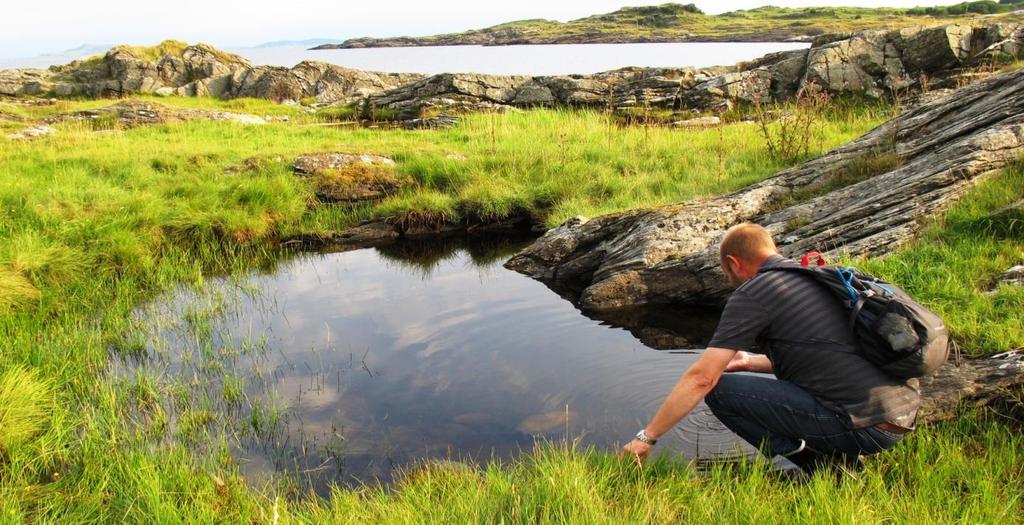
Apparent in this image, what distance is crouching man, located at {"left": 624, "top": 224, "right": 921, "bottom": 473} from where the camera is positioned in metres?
4.15

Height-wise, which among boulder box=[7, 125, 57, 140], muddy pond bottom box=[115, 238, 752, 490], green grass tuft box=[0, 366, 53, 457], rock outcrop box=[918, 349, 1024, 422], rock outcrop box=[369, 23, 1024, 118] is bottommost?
muddy pond bottom box=[115, 238, 752, 490]

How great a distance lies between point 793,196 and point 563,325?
404cm

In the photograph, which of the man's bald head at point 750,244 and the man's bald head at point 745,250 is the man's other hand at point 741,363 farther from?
the man's bald head at point 750,244

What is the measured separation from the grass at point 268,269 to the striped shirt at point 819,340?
1.51ft

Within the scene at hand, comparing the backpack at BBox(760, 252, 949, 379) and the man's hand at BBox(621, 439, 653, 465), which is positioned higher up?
the backpack at BBox(760, 252, 949, 379)

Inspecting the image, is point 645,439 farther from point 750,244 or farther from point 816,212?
point 816,212

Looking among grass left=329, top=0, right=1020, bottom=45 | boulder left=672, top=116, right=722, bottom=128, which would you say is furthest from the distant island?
boulder left=672, top=116, right=722, bottom=128

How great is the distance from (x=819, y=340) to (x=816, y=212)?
5.36m

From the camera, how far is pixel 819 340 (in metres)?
4.18

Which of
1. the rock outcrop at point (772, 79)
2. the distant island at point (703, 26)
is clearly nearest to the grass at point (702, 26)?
the distant island at point (703, 26)

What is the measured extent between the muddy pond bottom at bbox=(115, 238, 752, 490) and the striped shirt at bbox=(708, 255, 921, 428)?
1.44m

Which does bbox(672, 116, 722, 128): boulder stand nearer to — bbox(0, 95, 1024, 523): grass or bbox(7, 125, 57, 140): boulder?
bbox(0, 95, 1024, 523): grass

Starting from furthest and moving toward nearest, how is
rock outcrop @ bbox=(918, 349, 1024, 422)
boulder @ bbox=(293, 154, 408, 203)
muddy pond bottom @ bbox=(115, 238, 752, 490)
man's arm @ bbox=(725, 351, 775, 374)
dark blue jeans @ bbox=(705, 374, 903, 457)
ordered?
1. boulder @ bbox=(293, 154, 408, 203)
2. muddy pond bottom @ bbox=(115, 238, 752, 490)
3. man's arm @ bbox=(725, 351, 775, 374)
4. rock outcrop @ bbox=(918, 349, 1024, 422)
5. dark blue jeans @ bbox=(705, 374, 903, 457)

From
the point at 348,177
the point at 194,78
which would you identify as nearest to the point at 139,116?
the point at 348,177
